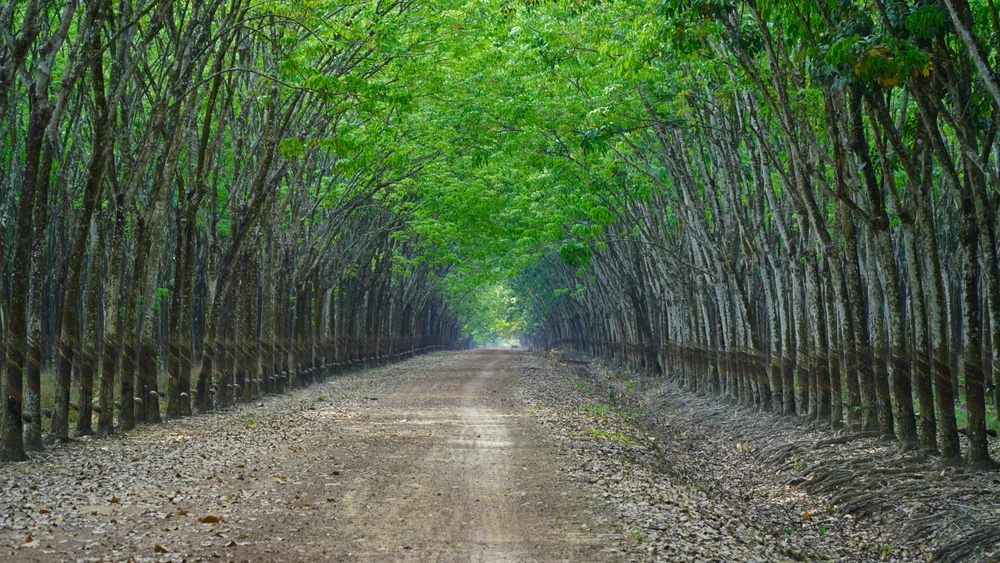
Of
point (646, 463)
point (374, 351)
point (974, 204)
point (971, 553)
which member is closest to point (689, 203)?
point (646, 463)

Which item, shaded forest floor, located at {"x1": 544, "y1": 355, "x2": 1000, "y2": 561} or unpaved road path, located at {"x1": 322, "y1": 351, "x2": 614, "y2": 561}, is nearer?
unpaved road path, located at {"x1": 322, "y1": 351, "x2": 614, "y2": 561}

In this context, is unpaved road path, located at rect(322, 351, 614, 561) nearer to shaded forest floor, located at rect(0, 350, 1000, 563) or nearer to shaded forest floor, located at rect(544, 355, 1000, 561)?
shaded forest floor, located at rect(0, 350, 1000, 563)

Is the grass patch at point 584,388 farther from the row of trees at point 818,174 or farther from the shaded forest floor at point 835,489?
the shaded forest floor at point 835,489

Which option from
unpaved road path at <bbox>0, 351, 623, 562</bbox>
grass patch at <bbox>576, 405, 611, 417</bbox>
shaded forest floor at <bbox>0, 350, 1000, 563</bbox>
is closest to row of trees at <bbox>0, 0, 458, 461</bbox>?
shaded forest floor at <bbox>0, 350, 1000, 563</bbox>

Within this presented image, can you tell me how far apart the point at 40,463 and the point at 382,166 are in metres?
17.7

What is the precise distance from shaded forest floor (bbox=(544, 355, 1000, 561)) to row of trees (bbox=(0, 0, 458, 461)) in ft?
28.5

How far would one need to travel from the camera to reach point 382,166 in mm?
29828

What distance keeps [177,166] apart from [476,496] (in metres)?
11.5

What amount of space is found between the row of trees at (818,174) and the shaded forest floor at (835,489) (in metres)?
0.66

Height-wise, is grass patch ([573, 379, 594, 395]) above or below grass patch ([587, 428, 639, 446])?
below

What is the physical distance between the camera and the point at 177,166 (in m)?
19.4

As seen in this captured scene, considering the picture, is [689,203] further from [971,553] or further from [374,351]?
[374,351]

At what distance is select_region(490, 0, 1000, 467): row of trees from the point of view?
36.9 ft

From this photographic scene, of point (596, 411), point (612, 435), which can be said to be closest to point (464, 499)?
point (612, 435)
